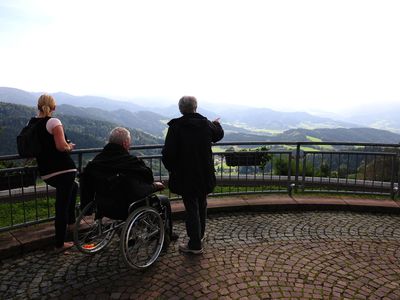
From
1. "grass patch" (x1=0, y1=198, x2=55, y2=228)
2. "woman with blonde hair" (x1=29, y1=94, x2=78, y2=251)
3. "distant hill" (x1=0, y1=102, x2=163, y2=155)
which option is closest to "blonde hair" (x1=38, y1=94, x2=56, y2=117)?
"woman with blonde hair" (x1=29, y1=94, x2=78, y2=251)

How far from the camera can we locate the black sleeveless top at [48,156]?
13.0ft

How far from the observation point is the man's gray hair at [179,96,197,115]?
13.4 ft

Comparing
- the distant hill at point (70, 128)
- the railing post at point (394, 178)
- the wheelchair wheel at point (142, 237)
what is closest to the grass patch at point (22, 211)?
the wheelchair wheel at point (142, 237)

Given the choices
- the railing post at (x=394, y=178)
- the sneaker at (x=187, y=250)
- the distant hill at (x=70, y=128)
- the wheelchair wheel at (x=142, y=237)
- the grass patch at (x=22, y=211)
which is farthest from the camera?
the distant hill at (x=70, y=128)

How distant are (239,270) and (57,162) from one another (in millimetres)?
2449

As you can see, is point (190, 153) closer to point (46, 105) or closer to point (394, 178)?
point (46, 105)

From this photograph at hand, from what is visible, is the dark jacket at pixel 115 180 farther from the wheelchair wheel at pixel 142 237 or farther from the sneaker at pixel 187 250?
the sneaker at pixel 187 250

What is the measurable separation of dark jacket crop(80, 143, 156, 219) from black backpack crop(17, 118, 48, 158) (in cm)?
66

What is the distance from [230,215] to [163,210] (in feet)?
6.54

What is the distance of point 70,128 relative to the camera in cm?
12350

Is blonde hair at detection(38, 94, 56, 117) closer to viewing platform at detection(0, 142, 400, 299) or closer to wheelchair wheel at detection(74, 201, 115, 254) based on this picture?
viewing platform at detection(0, 142, 400, 299)

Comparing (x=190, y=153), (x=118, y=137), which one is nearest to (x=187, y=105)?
(x=190, y=153)

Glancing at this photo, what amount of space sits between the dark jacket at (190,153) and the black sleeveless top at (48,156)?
1200 millimetres

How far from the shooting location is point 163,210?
14.4 feet
